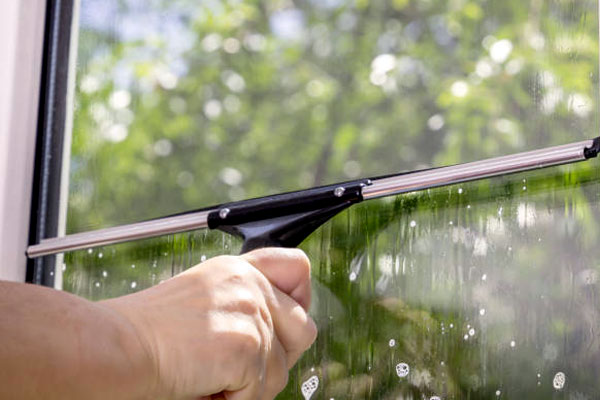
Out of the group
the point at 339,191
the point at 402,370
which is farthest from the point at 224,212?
the point at 402,370

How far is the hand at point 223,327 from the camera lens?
524 millimetres

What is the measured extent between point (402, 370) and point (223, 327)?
0.26 meters

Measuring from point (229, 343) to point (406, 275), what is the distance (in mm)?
270

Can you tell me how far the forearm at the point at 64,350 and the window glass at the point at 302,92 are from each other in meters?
0.39

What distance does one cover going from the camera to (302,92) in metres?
0.87

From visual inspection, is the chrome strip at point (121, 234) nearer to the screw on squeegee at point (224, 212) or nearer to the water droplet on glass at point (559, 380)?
the screw on squeegee at point (224, 212)

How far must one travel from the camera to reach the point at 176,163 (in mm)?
955

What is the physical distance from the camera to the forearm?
0.42 m

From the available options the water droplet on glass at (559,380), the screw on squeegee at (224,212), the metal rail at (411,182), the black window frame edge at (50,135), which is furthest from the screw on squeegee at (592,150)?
the black window frame edge at (50,135)

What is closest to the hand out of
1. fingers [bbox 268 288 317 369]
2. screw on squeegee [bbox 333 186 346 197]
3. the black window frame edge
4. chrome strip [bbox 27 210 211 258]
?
fingers [bbox 268 288 317 369]

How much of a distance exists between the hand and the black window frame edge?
1.60 feet

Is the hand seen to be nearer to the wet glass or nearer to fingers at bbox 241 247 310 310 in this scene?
fingers at bbox 241 247 310 310

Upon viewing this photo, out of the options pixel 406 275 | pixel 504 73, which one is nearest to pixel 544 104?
pixel 504 73

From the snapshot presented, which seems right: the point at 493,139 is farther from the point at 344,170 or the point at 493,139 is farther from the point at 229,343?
the point at 229,343
